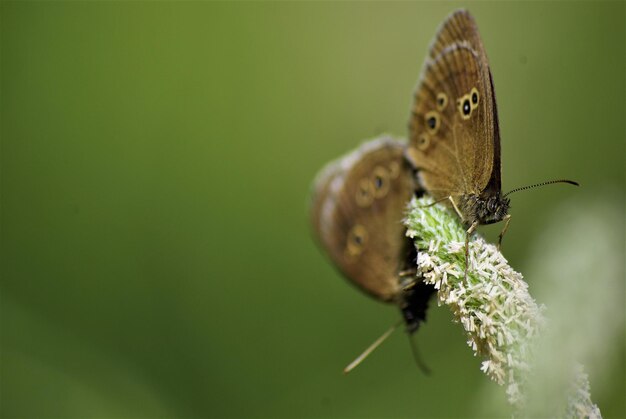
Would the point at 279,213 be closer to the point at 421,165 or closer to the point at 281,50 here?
the point at 281,50

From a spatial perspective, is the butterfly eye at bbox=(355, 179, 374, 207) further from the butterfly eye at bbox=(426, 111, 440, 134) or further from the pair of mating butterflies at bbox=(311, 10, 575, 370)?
the butterfly eye at bbox=(426, 111, 440, 134)

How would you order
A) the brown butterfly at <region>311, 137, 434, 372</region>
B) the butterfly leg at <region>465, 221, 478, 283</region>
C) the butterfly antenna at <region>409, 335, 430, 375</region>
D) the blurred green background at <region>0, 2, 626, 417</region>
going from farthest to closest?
the blurred green background at <region>0, 2, 626, 417</region> < the butterfly antenna at <region>409, 335, 430, 375</region> < the brown butterfly at <region>311, 137, 434, 372</region> < the butterfly leg at <region>465, 221, 478, 283</region>

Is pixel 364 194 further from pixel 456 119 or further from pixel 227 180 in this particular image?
pixel 227 180

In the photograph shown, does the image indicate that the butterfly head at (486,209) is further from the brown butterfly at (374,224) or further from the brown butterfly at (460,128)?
the brown butterfly at (374,224)

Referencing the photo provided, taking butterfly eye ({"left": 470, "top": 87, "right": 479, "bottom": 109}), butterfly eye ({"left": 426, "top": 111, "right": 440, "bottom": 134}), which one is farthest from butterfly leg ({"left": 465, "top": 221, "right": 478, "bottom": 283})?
butterfly eye ({"left": 426, "top": 111, "right": 440, "bottom": 134})

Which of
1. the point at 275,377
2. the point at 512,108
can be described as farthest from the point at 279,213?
the point at 512,108

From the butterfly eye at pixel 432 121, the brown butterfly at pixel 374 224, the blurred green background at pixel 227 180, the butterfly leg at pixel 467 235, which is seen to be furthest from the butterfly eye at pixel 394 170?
the blurred green background at pixel 227 180

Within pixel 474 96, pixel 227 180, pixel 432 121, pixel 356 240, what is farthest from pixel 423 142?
pixel 227 180
